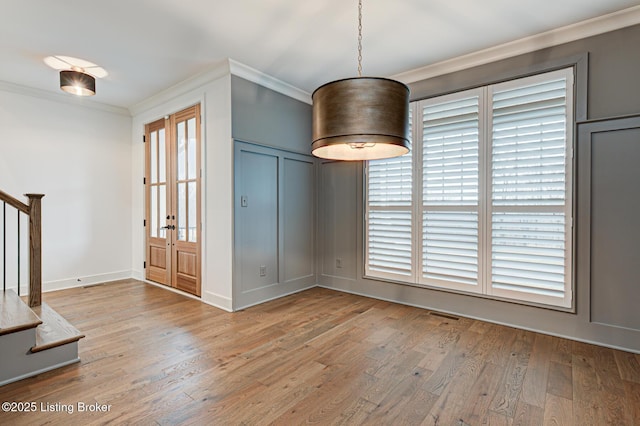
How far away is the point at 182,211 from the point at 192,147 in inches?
34.8

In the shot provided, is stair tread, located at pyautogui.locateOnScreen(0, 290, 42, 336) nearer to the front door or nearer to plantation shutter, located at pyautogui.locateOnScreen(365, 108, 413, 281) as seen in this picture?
the front door

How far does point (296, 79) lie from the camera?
402 centimetres

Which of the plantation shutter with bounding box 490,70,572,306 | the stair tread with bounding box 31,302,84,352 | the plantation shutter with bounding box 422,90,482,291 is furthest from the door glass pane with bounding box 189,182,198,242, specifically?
the plantation shutter with bounding box 490,70,572,306

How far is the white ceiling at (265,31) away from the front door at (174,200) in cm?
89

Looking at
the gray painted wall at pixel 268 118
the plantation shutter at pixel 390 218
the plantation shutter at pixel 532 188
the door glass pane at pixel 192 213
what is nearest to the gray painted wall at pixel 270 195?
the gray painted wall at pixel 268 118

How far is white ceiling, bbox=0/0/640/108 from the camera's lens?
99.8 inches

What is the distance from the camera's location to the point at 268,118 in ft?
13.2

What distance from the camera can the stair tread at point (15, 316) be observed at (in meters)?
2.16

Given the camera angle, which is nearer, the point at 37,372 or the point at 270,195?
the point at 37,372

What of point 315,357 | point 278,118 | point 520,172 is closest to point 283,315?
point 315,357

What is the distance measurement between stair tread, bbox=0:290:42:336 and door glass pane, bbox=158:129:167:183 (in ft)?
7.57

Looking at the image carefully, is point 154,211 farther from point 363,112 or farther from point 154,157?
point 363,112

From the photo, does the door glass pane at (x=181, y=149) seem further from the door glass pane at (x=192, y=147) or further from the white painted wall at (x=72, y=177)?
the white painted wall at (x=72, y=177)

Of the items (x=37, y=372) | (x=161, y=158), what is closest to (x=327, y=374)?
(x=37, y=372)
